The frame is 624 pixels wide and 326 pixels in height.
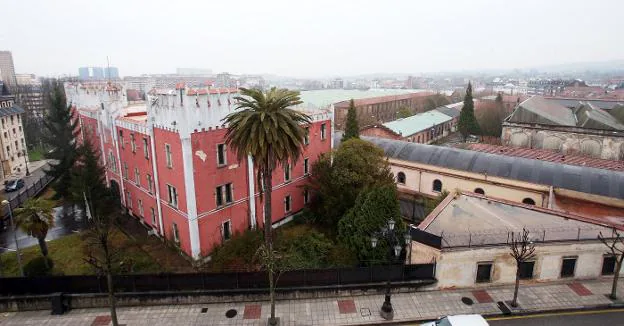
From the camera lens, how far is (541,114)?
58.4 m

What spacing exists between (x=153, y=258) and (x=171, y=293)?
8.96 m

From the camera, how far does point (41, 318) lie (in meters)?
21.4

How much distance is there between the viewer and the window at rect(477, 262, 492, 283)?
2239cm

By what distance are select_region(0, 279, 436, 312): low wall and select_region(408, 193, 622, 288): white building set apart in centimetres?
196

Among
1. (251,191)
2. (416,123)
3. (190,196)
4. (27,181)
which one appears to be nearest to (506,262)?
(251,191)

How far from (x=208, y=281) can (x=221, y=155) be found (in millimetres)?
10288

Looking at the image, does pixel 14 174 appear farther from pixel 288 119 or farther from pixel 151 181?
pixel 288 119

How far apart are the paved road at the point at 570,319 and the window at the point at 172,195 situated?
23.4 m

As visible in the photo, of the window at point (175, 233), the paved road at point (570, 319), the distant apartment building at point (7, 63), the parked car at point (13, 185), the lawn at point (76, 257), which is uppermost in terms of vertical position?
the distant apartment building at point (7, 63)

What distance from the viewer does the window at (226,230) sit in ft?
99.3

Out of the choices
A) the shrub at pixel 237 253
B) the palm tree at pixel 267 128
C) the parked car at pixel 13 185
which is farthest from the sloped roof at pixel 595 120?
the parked car at pixel 13 185

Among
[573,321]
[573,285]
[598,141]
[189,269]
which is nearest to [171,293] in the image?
[189,269]

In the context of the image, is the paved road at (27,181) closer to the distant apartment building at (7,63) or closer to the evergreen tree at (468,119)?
the evergreen tree at (468,119)

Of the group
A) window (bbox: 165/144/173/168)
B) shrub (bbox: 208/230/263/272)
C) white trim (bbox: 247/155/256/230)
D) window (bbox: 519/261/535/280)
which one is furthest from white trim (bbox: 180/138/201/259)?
window (bbox: 519/261/535/280)
